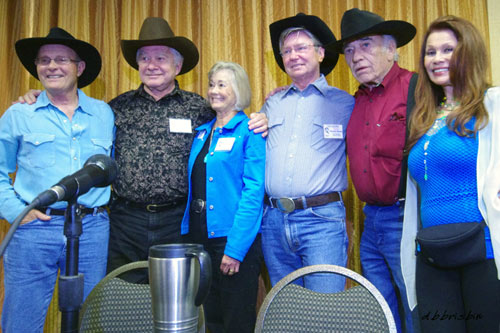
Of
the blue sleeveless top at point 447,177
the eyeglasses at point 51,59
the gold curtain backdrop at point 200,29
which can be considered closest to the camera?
the blue sleeveless top at point 447,177

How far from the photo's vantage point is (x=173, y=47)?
2.60 metres

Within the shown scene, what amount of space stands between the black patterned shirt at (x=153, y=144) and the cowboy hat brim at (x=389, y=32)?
2.97ft

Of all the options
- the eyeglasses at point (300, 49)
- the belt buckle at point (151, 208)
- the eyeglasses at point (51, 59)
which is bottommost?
the belt buckle at point (151, 208)

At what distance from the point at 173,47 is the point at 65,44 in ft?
2.05

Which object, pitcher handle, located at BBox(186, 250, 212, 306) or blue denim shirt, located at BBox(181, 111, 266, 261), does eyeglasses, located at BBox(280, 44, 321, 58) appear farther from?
pitcher handle, located at BBox(186, 250, 212, 306)

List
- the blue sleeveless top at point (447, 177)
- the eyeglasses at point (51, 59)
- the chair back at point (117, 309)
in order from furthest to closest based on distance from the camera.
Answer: the eyeglasses at point (51, 59) → the blue sleeveless top at point (447, 177) → the chair back at point (117, 309)

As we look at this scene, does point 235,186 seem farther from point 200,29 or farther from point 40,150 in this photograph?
point 200,29

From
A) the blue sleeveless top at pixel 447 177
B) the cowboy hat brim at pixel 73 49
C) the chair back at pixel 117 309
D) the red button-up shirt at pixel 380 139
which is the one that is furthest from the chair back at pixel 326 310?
the cowboy hat brim at pixel 73 49

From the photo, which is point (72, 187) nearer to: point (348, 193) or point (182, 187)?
point (182, 187)

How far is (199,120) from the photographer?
8.41 ft

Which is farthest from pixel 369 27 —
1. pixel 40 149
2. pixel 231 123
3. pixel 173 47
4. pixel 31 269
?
pixel 31 269

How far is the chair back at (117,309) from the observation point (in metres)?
1.42

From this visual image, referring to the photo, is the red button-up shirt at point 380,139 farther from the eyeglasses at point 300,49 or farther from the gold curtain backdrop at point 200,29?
the gold curtain backdrop at point 200,29

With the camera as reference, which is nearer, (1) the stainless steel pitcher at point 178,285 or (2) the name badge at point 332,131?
(1) the stainless steel pitcher at point 178,285
